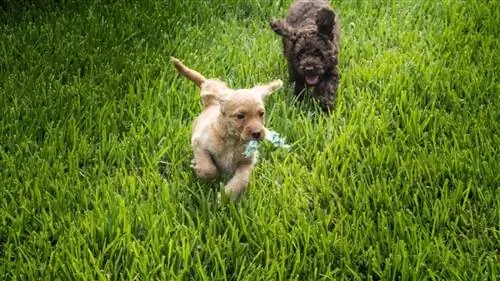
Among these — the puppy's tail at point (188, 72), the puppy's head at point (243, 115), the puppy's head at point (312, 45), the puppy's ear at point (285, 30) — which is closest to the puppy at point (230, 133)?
the puppy's head at point (243, 115)

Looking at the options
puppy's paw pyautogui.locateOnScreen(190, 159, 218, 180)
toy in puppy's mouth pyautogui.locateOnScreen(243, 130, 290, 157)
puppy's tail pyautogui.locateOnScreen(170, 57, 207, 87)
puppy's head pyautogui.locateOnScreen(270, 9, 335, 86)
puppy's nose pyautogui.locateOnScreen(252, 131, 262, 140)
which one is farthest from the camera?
puppy's head pyautogui.locateOnScreen(270, 9, 335, 86)

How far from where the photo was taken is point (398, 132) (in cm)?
415

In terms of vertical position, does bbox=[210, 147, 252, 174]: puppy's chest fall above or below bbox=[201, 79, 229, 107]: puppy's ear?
below

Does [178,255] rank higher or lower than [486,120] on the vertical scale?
lower

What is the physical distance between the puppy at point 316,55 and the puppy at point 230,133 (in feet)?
2.20

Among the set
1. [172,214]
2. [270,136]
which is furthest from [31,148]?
Answer: [270,136]

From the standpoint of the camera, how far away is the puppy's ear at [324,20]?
4.36 metres

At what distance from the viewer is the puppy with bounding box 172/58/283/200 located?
3386 mm

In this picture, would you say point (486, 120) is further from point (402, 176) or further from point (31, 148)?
point (31, 148)

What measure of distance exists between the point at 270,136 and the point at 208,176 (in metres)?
0.35

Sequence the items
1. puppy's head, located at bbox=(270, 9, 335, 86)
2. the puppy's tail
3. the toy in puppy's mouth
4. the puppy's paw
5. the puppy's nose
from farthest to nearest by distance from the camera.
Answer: puppy's head, located at bbox=(270, 9, 335, 86), the puppy's tail, the puppy's paw, the toy in puppy's mouth, the puppy's nose

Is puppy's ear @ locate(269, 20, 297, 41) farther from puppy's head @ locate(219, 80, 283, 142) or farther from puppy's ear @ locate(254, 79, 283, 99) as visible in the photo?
puppy's head @ locate(219, 80, 283, 142)

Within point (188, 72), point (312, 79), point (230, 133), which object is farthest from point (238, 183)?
point (312, 79)

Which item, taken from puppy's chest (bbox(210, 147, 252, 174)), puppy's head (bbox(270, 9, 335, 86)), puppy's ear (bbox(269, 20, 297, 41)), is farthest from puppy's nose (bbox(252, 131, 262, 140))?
puppy's ear (bbox(269, 20, 297, 41))
